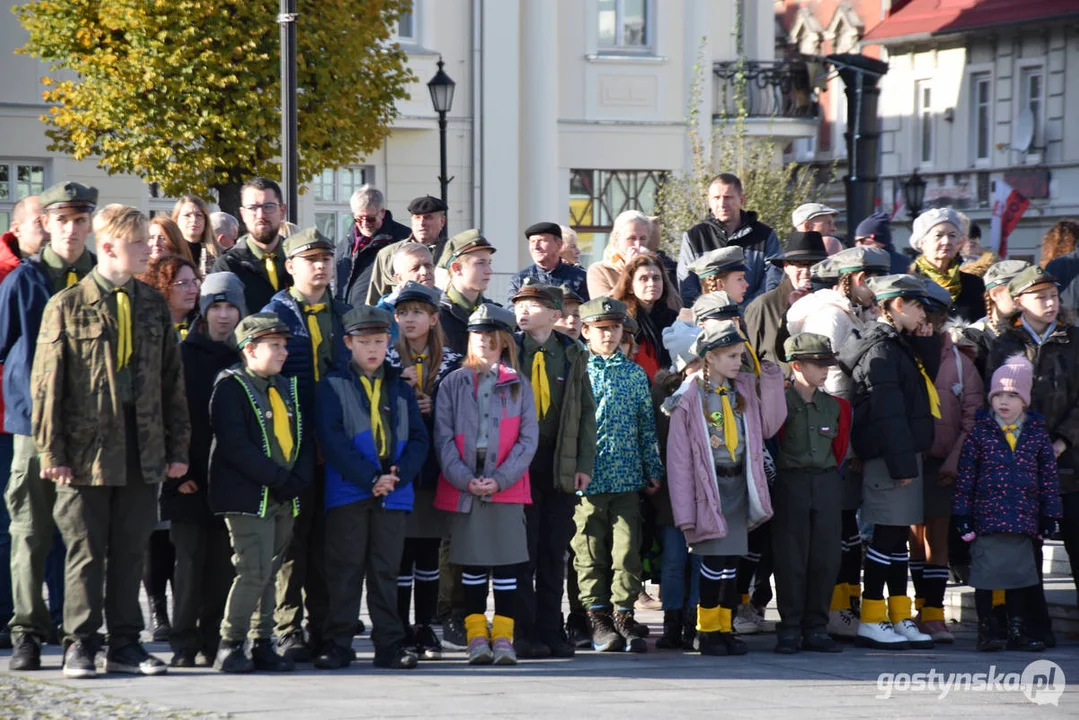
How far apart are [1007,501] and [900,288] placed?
131cm

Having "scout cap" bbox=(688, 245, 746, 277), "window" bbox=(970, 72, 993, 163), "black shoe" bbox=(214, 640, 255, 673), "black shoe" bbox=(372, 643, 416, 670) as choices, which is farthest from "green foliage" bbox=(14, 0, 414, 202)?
"window" bbox=(970, 72, 993, 163)

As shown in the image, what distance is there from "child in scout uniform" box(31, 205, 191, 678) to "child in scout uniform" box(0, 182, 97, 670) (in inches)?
10.2

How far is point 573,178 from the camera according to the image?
29.1 metres

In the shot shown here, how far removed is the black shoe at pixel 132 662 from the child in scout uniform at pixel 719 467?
9.21ft

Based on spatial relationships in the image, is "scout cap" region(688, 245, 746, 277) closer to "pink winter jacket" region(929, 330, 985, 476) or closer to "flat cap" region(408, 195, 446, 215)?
"pink winter jacket" region(929, 330, 985, 476)

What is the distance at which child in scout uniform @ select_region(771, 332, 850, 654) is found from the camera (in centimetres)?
991

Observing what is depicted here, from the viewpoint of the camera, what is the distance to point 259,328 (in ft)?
28.3

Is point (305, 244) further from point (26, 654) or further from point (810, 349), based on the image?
point (810, 349)

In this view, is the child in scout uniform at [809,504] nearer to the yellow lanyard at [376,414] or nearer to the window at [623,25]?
the yellow lanyard at [376,414]

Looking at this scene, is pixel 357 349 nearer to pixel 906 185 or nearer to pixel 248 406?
pixel 248 406

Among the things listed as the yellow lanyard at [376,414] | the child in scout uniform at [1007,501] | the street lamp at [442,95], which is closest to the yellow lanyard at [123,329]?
the yellow lanyard at [376,414]

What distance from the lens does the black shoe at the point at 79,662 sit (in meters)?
8.24

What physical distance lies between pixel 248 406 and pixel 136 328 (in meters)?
0.64

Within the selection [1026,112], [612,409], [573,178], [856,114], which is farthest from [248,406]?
[1026,112]
